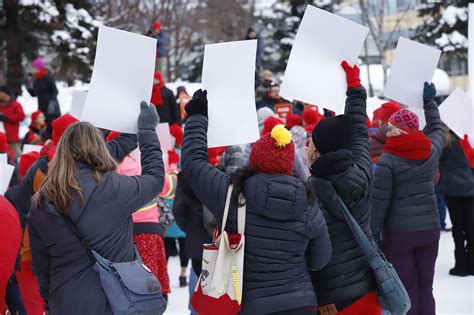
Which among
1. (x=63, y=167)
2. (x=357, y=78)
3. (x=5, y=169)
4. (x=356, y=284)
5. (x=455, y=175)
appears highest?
(x=357, y=78)

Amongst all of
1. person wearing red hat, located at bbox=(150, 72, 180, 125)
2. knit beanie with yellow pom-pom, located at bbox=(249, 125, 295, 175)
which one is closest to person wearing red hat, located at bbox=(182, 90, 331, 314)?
knit beanie with yellow pom-pom, located at bbox=(249, 125, 295, 175)

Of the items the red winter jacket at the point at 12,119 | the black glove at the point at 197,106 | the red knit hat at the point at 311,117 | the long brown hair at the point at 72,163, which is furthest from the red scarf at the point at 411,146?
the red winter jacket at the point at 12,119

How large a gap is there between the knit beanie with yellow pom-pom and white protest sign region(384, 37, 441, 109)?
2143 millimetres

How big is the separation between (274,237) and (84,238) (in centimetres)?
102

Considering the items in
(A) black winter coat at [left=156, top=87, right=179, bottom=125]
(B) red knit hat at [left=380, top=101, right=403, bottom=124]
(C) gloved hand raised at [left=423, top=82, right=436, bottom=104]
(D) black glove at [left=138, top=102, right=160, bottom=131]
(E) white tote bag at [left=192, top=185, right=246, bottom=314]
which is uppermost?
(D) black glove at [left=138, top=102, right=160, bottom=131]

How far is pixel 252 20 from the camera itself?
37406 mm

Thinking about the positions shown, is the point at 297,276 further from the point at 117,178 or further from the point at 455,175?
the point at 455,175

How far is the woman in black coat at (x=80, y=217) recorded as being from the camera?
423 cm

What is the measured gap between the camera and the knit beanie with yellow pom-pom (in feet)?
13.9

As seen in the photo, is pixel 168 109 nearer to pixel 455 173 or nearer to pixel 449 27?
pixel 455 173

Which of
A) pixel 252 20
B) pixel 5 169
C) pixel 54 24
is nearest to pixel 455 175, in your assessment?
pixel 5 169

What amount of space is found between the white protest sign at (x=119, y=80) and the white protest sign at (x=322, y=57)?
89 centimetres

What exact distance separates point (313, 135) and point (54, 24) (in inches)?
738

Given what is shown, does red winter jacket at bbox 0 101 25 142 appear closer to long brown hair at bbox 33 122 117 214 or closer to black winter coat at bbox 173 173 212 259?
black winter coat at bbox 173 173 212 259
